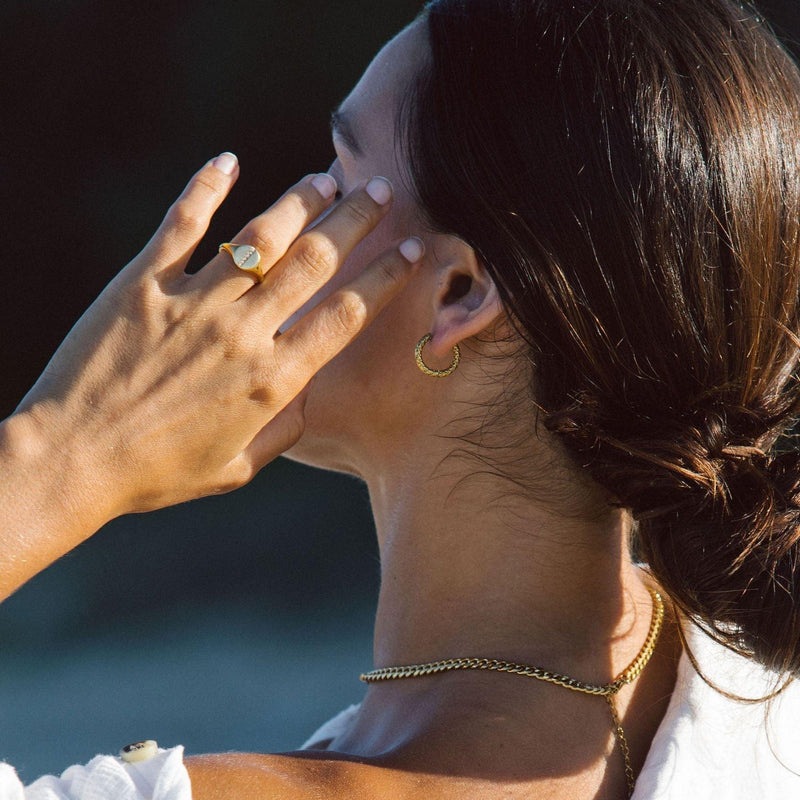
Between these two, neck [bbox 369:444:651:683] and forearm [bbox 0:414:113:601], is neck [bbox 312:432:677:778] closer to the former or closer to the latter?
neck [bbox 369:444:651:683]

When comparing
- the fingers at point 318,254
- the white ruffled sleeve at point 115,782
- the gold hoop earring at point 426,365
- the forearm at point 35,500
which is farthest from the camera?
the gold hoop earring at point 426,365

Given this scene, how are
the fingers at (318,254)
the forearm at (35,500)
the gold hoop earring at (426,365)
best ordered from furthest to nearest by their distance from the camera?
the gold hoop earring at (426,365), the fingers at (318,254), the forearm at (35,500)

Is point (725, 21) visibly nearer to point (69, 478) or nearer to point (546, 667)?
point (546, 667)

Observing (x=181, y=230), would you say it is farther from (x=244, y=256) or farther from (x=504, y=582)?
(x=504, y=582)

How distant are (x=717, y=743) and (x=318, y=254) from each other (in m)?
0.67

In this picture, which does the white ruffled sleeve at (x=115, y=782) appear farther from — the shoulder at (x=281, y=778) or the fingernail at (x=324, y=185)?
the fingernail at (x=324, y=185)

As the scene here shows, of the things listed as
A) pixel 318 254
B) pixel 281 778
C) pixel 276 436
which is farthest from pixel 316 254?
pixel 281 778

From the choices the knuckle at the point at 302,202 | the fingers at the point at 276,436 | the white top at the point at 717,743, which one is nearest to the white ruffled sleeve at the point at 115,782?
the white top at the point at 717,743

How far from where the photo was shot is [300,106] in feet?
9.18

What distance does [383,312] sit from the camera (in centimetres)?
122

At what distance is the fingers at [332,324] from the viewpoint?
3.57 feet

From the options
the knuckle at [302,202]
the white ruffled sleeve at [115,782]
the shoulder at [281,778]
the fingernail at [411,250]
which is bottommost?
the shoulder at [281,778]

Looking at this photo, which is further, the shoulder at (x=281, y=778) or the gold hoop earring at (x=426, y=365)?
the gold hoop earring at (x=426, y=365)

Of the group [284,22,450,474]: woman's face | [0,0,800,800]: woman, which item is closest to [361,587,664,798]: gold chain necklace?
[0,0,800,800]: woman
